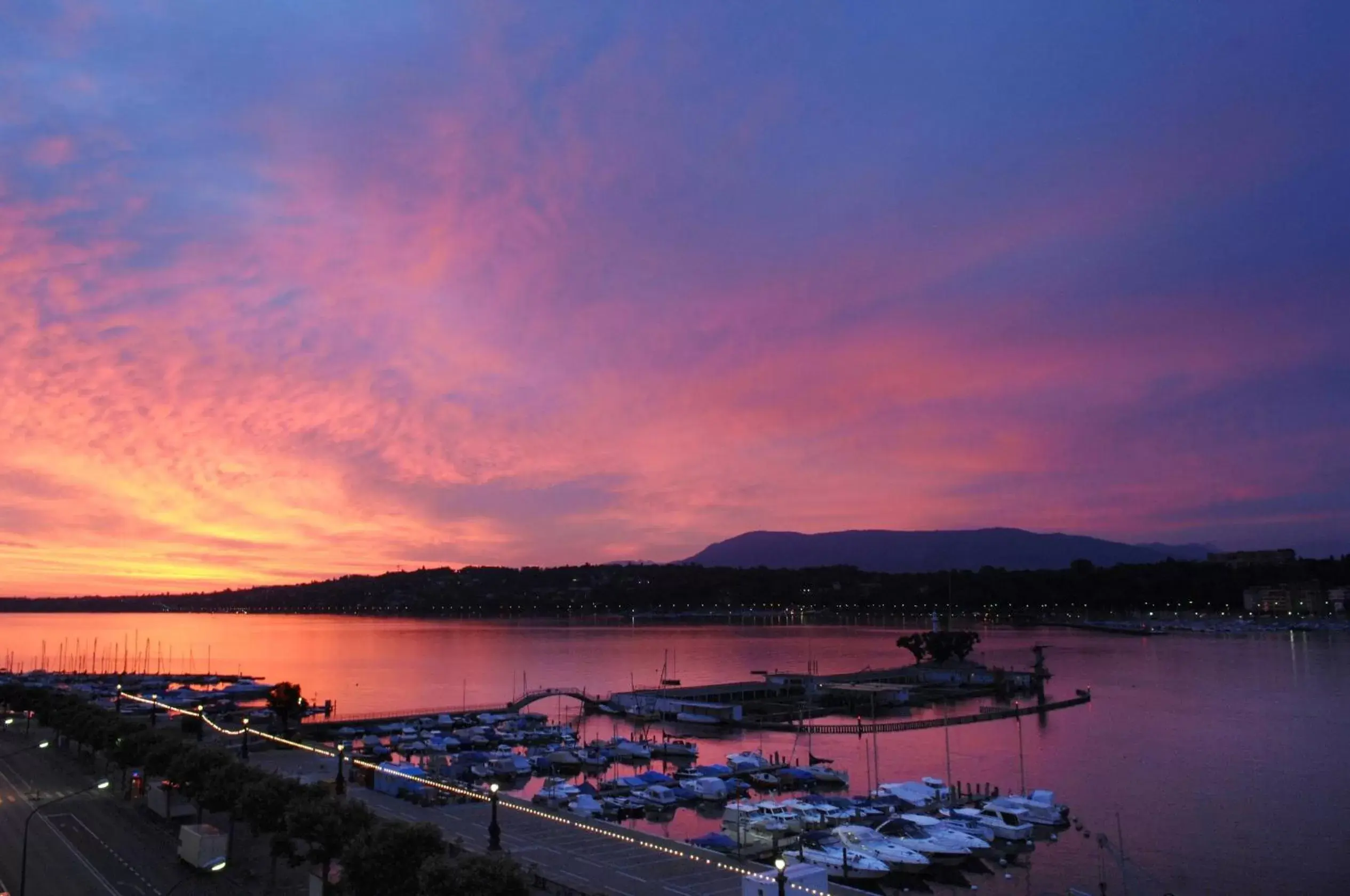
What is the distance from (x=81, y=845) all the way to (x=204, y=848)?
4.38 metres

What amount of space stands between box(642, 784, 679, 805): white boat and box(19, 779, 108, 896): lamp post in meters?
17.1

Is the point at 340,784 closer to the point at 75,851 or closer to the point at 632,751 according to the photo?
the point at 75,851

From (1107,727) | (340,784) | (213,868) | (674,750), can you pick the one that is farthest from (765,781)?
(1107,727)

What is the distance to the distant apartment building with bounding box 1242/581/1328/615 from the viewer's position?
174 metres

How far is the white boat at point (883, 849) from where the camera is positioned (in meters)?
25.6

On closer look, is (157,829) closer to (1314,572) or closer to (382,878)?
(382,878)

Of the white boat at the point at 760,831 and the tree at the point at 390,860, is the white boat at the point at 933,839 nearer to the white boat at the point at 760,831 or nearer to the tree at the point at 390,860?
the white boat at the point at 760,831

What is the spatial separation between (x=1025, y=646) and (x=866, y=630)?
49155 mm

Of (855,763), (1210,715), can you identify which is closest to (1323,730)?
(1210,715)

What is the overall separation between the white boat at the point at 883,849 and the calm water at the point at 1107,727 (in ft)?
2.91

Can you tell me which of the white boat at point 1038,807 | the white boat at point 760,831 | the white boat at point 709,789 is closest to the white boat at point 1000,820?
the white boat at point 1038,807

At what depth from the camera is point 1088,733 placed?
166ft

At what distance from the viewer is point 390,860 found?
52.4 ft

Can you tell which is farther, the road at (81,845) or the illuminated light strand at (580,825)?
the road at (81,845)
